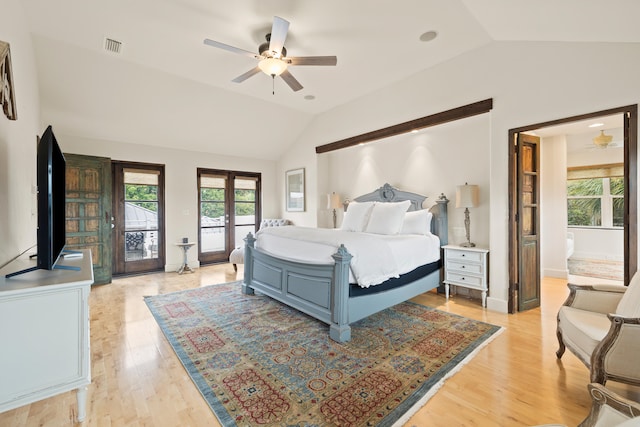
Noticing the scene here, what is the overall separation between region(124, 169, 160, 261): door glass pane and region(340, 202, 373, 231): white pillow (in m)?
3.86

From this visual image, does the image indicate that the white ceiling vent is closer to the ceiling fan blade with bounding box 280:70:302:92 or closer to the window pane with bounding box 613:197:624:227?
the ceiling fan blade with bounding box 280:70:302:92

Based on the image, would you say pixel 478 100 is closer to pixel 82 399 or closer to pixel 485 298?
pixel 485 298

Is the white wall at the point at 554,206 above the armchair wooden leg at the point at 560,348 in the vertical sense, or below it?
above

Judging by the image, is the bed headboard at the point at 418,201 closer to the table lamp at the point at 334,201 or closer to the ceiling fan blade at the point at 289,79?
the table lamp at the point at 334,201

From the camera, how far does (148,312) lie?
339cm

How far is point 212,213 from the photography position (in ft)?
20.9

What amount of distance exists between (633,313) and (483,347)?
3.65ft

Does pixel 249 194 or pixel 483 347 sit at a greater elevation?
pixel 249 194

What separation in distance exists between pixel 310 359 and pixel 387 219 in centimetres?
230

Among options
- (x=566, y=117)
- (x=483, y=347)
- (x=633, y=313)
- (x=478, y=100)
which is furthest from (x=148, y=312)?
(x=566, y=117)

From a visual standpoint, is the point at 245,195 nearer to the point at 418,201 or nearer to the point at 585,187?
the point at 418,201

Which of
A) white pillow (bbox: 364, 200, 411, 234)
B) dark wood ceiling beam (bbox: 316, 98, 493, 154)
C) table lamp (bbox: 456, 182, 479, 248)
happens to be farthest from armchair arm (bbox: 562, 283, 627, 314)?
dark wood ceiling beam (bbox: 316, 98, 493, 154)

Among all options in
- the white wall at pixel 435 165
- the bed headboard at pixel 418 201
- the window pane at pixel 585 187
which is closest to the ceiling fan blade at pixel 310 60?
the white wall at pixel 435 165

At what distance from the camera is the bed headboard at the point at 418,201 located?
4.16m
